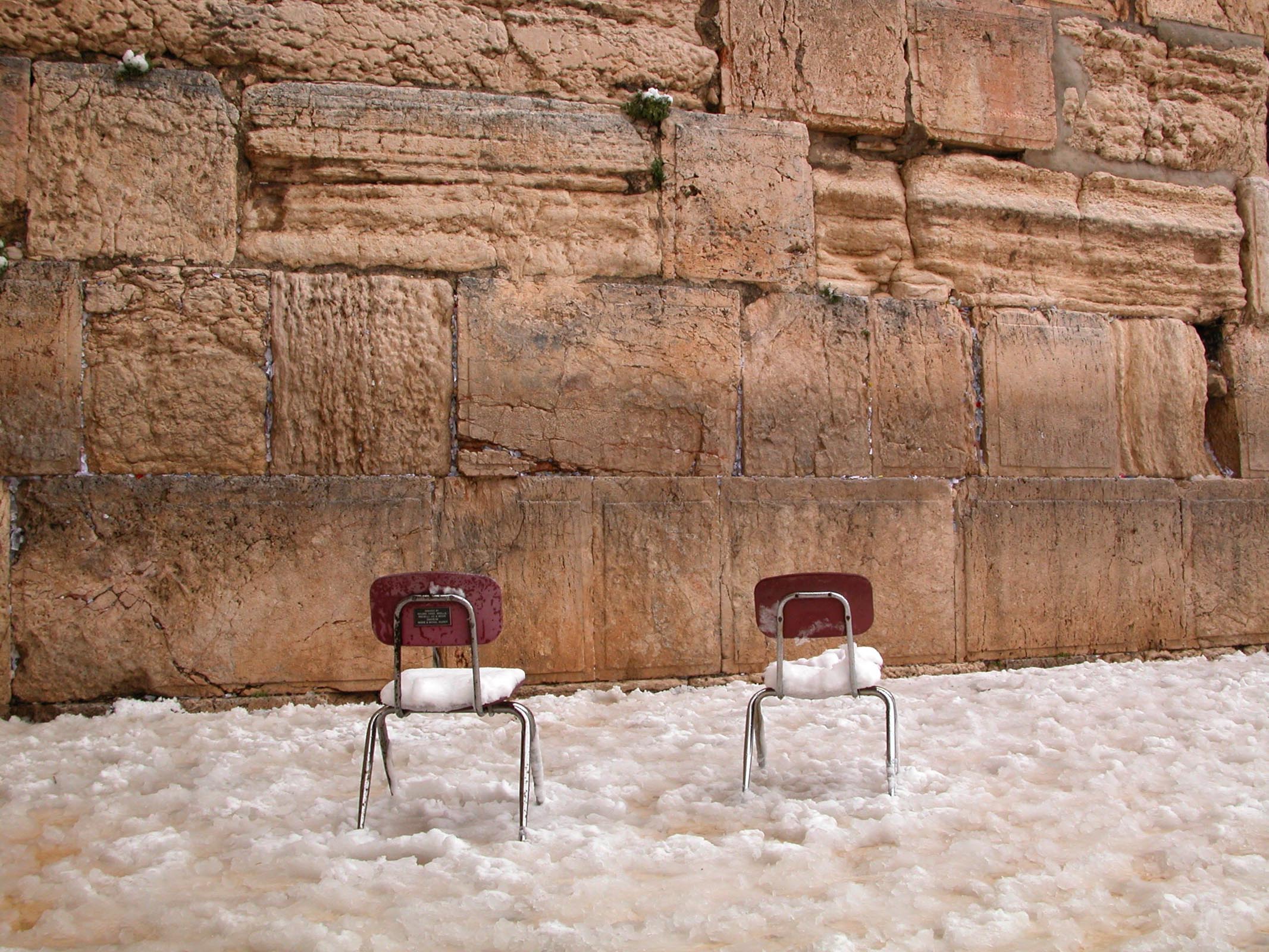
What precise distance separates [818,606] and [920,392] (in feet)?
7.58

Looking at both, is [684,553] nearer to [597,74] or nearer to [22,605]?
[597,74]

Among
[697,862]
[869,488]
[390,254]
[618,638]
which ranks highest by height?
[390,254]

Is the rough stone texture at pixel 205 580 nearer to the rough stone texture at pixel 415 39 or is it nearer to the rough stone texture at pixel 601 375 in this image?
the rough stone texture at pixel 601 375

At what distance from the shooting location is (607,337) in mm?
4352

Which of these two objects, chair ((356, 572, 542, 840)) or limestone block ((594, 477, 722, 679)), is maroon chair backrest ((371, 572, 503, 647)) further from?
limestone block ((594, 477, 722, 679))

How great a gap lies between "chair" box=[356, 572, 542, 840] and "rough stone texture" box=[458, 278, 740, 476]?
1765 millimetres

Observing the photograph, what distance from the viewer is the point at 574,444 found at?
4270mm

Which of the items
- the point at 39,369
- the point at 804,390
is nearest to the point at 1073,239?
the point at 804,390

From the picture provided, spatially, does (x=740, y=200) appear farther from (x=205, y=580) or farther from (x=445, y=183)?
(x=205, y=580)

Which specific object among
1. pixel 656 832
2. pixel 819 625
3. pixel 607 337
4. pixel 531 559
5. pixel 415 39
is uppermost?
pixel 415 39

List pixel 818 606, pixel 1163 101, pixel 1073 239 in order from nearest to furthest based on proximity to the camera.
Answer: pixel 818 606 < pixel 1073 239 < pixel 1163 101

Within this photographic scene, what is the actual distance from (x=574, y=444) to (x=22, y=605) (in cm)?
239

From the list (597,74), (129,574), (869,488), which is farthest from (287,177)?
(869,488)

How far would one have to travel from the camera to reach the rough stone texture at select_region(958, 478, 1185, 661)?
4648mm
